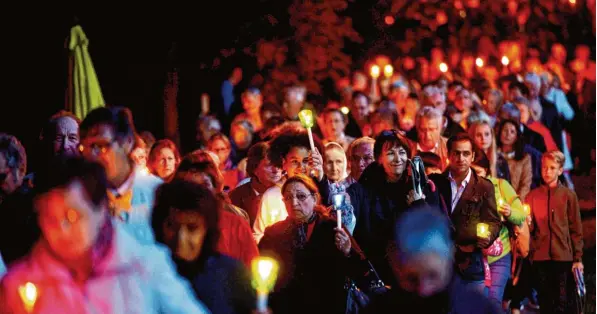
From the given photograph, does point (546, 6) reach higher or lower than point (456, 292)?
higher

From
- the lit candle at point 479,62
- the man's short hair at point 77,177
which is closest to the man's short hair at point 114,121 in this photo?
the man's short hair at point 77,177

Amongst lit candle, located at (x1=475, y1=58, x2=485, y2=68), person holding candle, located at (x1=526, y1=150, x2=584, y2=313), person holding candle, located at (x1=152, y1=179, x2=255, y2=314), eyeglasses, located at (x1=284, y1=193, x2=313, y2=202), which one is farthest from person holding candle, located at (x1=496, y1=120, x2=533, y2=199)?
lit candle, located at (x1=475, y1=58, x2=485, y2=68)

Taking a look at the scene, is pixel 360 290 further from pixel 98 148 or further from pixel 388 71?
pixel 388 71

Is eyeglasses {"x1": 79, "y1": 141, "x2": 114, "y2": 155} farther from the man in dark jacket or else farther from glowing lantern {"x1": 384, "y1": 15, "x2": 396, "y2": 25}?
glowing lantern {"x1": 384, "y1": 15, "x2": 396, "y2": 25}

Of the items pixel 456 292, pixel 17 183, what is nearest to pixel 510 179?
pixel 17 183

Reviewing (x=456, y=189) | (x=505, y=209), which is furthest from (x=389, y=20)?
(x=456, y=189)

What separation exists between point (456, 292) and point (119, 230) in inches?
55.7

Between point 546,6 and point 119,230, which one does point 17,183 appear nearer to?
point 119,230

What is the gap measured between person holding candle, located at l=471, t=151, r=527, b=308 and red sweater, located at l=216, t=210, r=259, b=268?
3.48 m

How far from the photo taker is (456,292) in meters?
5.10

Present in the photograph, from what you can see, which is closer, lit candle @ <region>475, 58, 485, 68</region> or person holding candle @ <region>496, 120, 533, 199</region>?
person holding candle @ <region>496, 120, 533, 199</region>

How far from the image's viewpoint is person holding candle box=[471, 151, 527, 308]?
1031cm

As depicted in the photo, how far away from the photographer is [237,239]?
7.13 m

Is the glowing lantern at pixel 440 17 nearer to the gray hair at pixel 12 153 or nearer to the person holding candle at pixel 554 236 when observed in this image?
the person holding candle at pixel 554 236
